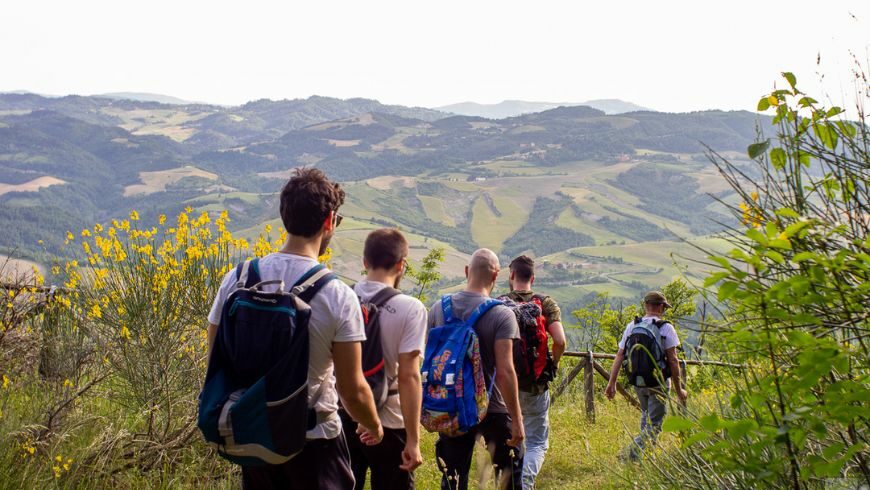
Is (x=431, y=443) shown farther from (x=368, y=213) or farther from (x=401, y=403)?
(x=368, y=213)

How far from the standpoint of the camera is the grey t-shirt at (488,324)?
161 inches

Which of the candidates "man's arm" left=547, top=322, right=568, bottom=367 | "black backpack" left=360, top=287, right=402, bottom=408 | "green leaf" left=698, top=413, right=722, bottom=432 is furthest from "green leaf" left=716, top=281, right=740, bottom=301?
"man's arm" left=547, top=322, right=568, bottom=367

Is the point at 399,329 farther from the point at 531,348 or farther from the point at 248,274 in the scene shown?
the point at 531,348

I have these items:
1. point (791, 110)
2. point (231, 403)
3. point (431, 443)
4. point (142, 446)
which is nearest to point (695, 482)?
point (791, 110)

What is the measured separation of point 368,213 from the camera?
606ft

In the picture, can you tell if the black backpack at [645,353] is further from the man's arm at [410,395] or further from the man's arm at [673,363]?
the man's arm at [410,395]

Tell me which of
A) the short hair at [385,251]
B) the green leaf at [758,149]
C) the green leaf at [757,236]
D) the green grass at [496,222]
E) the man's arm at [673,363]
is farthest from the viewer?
the green grass at [496,222]

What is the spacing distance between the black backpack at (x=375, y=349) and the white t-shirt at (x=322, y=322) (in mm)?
459

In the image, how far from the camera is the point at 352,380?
2664 millimetres

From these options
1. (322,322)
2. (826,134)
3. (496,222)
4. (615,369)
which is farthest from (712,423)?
(496,222)

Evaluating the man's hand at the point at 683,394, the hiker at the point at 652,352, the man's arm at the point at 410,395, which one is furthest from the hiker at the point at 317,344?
the hiker at the point at 652,352

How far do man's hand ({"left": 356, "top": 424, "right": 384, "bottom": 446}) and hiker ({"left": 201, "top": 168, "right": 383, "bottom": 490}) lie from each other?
0.25 ft

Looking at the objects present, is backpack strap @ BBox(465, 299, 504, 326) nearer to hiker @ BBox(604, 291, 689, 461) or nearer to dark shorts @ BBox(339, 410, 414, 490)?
dark shorts @ BBox(339, 410, 414, 490)

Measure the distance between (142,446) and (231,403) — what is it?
2.55 metres
